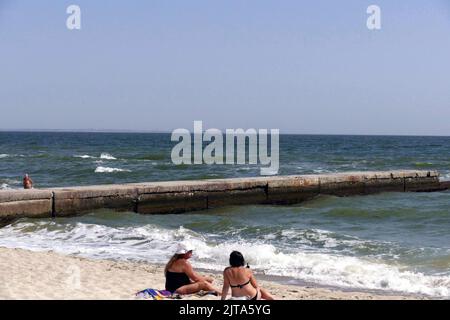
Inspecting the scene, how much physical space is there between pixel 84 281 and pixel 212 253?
3.36m

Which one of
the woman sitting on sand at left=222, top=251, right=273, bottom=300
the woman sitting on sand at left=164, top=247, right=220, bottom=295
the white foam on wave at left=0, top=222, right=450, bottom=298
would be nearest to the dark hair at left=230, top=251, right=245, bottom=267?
the woman sitting on sand at left=222, top=251, right=273, bottom=300

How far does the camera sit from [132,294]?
7.66 m

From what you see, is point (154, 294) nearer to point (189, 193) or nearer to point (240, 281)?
point (240, 281)

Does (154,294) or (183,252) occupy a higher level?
(183,252)

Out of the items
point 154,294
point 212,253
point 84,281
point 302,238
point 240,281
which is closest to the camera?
point 240,281

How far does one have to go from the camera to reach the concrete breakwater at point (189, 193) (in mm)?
14516

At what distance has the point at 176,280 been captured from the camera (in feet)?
25.6

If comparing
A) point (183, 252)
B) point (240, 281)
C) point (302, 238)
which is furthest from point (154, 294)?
point (302, 238)

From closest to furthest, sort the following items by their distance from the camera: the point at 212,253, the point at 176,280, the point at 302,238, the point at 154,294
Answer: the point at 154,294
the point at 176,280
the point at 212,253
the point at 302,238

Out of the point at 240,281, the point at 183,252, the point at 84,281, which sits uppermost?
the point at 183,252

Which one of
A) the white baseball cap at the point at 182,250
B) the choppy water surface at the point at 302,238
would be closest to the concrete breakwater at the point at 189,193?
the choppy water surface at the point at 302,238
